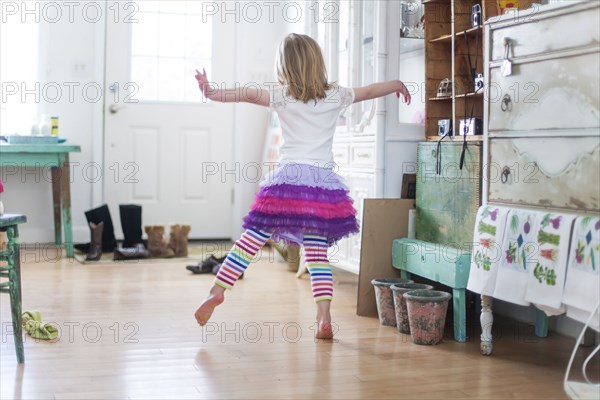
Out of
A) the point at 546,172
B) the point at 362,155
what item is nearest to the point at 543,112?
the point at 546,172

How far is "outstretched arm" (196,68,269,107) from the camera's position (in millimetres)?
2814

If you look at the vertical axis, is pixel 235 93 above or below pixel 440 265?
above

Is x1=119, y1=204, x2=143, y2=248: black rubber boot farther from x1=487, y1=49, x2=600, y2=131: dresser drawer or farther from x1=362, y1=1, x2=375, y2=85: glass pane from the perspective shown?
x1=487, y1=49, x2=600, y2=131: dresser drawer

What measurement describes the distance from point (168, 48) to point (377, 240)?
2778mm

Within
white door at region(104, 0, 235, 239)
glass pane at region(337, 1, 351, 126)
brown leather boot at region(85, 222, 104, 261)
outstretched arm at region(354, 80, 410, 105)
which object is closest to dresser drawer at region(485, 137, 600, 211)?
outstretched arm at region(354, 80, 410, 105)

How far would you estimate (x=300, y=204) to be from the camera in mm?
2846

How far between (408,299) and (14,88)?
351 centimetres

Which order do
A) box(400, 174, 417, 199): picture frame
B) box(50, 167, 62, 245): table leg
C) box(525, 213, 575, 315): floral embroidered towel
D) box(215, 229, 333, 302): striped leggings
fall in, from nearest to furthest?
box(525, 213, 575, 315): floral embroidered towel
box(215, 229, 333, 302): striped leggings
box(400, 174, 417, 199): picture frame
box(50, 167, 62, 245): table leg

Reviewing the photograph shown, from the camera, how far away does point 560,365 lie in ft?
8.30

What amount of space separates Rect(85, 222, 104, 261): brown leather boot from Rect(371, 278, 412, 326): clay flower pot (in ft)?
7.18

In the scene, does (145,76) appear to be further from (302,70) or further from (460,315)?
(460,315)

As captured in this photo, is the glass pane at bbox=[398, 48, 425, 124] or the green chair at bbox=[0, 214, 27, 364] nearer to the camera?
the green chair at bbox=[0, 214, 27, 364]

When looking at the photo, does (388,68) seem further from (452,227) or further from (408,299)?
(408,299)

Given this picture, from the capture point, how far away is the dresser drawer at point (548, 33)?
224 cm
